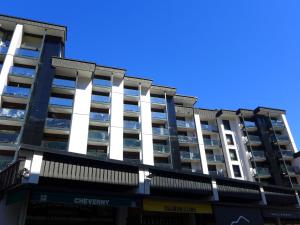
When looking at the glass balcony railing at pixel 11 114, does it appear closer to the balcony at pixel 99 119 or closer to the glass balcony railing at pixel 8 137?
the glass balcony railing at pixel 8 137

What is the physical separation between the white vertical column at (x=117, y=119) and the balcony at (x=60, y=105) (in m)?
5.31

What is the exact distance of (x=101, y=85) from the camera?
1362 inches

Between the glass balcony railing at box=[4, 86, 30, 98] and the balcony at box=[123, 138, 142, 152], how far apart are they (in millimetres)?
12346

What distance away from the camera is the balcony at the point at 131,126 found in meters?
32.9

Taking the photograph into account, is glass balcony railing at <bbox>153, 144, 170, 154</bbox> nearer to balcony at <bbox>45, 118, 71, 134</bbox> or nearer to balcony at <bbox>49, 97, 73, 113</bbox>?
balcony at <bbox>45, 118, 71, 134</bbox>

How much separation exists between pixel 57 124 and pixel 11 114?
15.1 ft

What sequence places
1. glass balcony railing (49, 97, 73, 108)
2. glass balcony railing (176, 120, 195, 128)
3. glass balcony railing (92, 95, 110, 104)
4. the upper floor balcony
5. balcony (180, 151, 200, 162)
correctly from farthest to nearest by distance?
glass balcony railing (176, 120, 195, 128)
balcony (180, 151, 200, 162)
glass balcony railing (92, 95, 110, 104)
glass balcony railing (49, 97, 73, 108)
the upper floor balcony

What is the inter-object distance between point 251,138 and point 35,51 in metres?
33.9

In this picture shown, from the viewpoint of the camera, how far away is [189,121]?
131 ft

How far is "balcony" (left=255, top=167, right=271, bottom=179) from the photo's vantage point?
37897mm

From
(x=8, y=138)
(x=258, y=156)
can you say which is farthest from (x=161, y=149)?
(x=8, y=138)

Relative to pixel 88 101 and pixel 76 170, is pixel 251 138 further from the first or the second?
pixel 76 170

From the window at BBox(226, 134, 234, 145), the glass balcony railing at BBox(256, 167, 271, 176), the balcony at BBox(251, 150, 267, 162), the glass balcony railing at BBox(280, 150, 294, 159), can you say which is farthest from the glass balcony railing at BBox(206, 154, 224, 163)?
the glass balcony railing at BBox(280, 150, 294, 159)

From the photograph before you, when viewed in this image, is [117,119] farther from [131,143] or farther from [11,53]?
[11,53]
